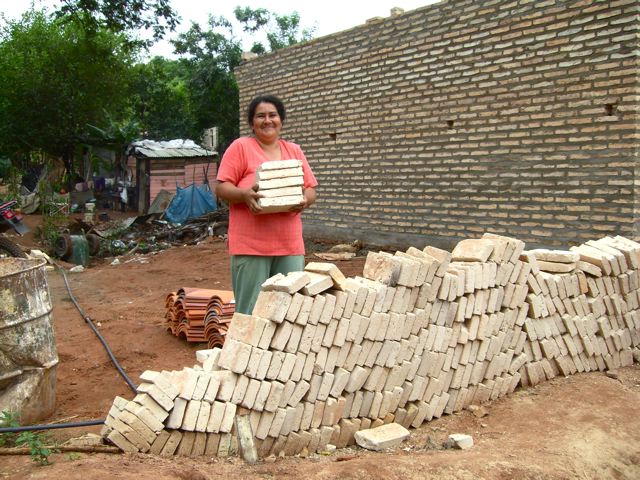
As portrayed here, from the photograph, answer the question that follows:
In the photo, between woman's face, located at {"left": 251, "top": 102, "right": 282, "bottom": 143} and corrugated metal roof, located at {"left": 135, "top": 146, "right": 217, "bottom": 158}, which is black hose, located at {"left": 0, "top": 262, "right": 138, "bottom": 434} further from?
corrugated metal roof, located at {"left": 135, "top": 146, "right": 217, "bottom": 158}

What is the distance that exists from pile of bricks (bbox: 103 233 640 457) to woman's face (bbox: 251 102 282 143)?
35.1 inches

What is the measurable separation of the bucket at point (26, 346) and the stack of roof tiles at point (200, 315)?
1.68m

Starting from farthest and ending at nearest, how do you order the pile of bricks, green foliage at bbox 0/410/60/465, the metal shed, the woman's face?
Result: the metal shed → the woman's face → the pile of bricks → green foliage at bbox 0/410/60/465

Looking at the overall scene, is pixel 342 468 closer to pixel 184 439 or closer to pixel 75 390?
pixel 184 439

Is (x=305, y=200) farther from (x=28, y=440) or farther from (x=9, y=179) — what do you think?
(x=9, y=179)

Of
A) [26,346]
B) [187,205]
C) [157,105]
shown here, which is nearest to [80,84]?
[157,105]

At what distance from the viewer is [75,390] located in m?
4.73

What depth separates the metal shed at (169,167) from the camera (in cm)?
2114

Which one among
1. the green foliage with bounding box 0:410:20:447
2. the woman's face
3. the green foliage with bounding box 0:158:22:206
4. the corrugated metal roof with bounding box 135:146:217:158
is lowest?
the green foliage with bounding box 0:410:20:447

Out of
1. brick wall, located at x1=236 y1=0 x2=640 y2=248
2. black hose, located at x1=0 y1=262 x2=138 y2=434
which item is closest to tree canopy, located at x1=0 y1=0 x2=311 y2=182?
brick wall, located at x1=236 y1=0 x2=640 y2=248

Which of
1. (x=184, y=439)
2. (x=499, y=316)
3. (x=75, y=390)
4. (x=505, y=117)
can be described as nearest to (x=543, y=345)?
(x=499, y=316)

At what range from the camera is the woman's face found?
3.79 m

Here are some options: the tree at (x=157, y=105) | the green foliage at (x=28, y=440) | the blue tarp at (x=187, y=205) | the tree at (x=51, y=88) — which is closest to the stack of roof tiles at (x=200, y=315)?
the green foliage at (x=28, y=440)

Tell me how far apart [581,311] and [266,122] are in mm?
3130
